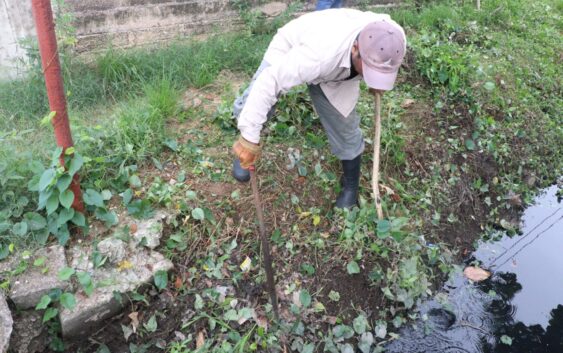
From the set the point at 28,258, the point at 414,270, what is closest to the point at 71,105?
the point at 28,258

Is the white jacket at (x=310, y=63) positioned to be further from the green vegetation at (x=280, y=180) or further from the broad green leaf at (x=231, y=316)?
the broad green leaf at (x=231, y=316)

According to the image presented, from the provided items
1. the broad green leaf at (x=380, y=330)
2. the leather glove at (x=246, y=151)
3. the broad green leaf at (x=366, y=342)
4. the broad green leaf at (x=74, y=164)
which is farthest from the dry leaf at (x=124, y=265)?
the broad green leaf at (x=380, y=330)

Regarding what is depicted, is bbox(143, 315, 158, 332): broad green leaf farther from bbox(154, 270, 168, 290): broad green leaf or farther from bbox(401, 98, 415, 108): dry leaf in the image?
bbox(401, 98, 415, 108): dry leaf

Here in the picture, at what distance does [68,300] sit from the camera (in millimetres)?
2662

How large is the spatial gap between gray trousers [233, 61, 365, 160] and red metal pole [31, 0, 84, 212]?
3.63 ft

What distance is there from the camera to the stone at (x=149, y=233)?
9.87 feet

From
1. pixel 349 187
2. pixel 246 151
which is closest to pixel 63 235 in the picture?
pixel 246 151

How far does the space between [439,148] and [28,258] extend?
324 cm

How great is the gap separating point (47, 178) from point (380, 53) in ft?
6.24

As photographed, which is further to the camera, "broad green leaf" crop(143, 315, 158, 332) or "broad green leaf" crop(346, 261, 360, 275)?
"broad green leaf" crop(346, 261, 360, 275)

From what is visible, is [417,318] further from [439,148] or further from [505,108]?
[505,108]

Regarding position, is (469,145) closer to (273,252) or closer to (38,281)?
(273,252)

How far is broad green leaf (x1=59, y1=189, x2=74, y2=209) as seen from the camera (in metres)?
2.76

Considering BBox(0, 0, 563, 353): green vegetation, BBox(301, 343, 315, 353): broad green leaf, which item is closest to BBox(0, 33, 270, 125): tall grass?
BBox(0, 0, 563, 353): green vegetation
